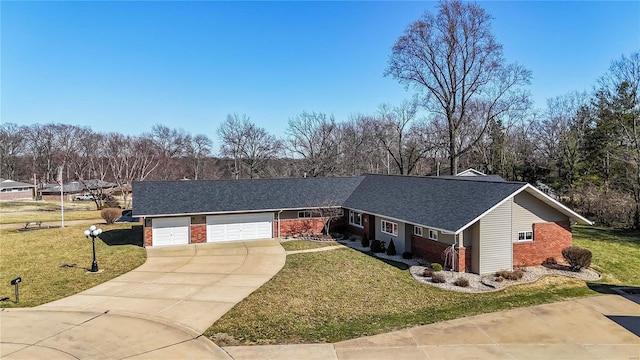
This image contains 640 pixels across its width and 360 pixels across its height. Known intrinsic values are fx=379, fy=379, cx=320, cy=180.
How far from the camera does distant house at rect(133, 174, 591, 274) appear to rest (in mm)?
18469

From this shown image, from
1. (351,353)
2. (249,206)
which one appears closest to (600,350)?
(351,353)

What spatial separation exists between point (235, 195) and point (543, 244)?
19813mm

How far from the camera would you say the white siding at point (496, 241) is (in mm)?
18188

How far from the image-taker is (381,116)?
2083 inches

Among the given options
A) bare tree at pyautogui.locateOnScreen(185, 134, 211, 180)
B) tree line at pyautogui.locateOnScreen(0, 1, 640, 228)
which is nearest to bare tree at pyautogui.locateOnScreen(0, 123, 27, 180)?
tree line at pyautogui.locateOnScreen(0, 1, 640, 228)

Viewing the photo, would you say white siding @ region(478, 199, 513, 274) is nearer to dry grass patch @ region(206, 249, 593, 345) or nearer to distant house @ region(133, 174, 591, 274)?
distant house @ region(133, 174, 591, 274)

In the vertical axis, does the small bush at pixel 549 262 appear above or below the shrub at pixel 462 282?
above

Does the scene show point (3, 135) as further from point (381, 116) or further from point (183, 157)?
point (381, 116)

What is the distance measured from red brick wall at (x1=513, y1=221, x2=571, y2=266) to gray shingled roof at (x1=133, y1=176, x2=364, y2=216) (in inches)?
522

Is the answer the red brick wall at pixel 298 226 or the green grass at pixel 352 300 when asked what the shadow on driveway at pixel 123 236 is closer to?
the red brick wall at pixel 298 226

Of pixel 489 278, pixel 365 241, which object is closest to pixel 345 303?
pixel 489 278

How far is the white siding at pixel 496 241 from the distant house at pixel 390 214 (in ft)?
0.16

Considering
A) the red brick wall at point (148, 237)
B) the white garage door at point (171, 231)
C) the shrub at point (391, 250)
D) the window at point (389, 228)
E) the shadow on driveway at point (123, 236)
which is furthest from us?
the shadow on driveway at point (123, 236)

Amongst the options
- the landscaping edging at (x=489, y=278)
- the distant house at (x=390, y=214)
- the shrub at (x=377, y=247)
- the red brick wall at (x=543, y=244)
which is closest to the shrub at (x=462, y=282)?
the landscaping edging at (x=489, y=278)
